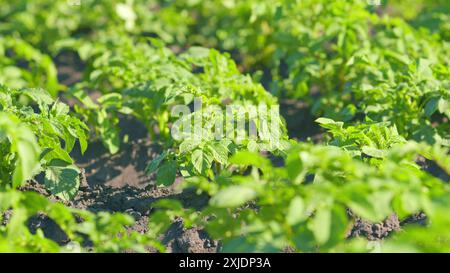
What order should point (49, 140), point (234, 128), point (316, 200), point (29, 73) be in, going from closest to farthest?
1. point (316, 200)
2. point (49, 140)
3. point (234, 128)
4. point (29, 73)

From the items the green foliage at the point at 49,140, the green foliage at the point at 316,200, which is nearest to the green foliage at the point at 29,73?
the green foliage at the point at 49,140

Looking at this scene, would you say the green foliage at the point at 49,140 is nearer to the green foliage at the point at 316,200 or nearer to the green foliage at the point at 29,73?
the green foliage at the point at 316,200

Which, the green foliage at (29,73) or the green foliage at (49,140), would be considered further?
the green foliage at (29,73)

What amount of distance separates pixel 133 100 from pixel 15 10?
7.83ft

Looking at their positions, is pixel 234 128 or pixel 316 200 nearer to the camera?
pixel 316 200

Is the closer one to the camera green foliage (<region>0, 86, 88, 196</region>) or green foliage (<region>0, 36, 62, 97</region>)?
green foliage (<region>0, 86, 88, 196</region>)

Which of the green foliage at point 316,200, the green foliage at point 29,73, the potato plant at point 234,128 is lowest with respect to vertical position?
the green foliage at point 29,73

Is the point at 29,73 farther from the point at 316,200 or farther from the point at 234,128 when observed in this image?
the point at 316,200

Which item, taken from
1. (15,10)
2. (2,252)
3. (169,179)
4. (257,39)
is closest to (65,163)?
(169,179)

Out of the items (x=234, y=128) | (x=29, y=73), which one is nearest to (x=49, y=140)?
(x=234, y=128)

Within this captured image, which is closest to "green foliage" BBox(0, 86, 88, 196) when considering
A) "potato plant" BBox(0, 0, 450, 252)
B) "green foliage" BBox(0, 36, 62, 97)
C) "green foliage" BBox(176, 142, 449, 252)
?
"potato plant" BBox(0, 0, 450, 252)

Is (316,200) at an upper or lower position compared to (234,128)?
upper

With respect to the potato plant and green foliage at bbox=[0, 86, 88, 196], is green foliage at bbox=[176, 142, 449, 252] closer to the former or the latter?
the potato plant

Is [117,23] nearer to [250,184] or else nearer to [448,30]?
[448,30]
